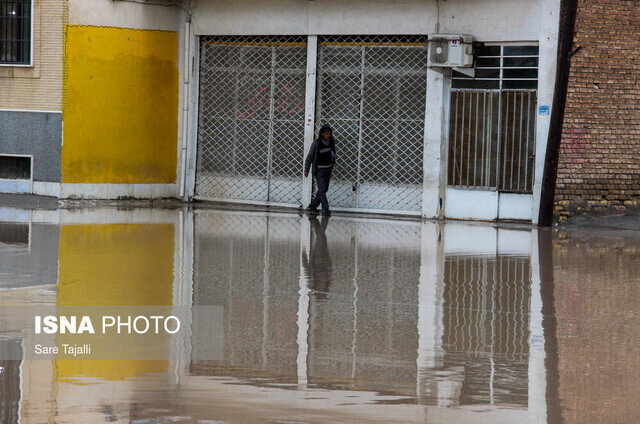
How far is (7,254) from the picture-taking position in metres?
11.9

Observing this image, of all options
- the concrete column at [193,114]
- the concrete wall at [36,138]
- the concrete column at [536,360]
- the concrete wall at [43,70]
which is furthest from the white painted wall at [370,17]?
the concrete column at [536,360]

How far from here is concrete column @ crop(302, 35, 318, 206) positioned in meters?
19.4

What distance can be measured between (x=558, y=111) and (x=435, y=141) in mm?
2497

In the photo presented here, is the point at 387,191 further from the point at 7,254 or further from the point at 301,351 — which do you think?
the point at 301,351

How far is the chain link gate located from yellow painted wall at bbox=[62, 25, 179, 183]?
720 mm

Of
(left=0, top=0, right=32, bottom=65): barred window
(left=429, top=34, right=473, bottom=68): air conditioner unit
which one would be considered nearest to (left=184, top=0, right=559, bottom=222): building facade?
(left=429, top=34, right=473, bottom=68): air conditioner unit

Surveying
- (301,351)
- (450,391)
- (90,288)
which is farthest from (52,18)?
(450,391)

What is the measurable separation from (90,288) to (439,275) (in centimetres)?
397

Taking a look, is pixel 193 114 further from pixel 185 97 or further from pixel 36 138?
pixel 36 138

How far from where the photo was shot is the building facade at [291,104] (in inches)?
700

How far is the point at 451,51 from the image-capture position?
17.6 m

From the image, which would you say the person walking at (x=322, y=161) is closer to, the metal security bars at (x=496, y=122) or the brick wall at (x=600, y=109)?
the metal security bars at (x=496, y=122)

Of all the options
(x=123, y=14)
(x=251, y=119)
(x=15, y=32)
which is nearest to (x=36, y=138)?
(x=15, y=32)

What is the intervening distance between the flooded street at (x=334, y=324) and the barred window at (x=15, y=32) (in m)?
5.07
